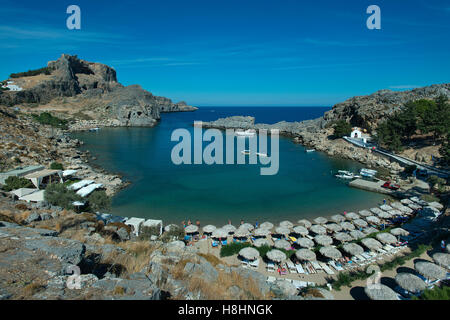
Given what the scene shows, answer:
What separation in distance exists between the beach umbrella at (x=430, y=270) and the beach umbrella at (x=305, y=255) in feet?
13.7

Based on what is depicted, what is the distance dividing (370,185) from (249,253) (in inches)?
715

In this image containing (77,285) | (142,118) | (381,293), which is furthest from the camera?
(142,118)

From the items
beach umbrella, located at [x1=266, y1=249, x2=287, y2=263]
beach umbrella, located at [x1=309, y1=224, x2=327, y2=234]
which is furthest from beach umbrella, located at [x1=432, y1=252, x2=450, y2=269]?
beach umbrella, located at [x1=266, y1=249, x2=287, y2=263]

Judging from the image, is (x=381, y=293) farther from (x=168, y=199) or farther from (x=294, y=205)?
(x=168, y=199)

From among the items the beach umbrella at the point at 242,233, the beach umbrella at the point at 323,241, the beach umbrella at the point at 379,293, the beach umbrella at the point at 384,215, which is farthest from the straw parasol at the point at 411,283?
the beach umbrella at the point at 384,215

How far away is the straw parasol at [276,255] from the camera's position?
11820 millimetres

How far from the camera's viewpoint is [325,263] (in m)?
12.1

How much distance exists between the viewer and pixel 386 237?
13.2m

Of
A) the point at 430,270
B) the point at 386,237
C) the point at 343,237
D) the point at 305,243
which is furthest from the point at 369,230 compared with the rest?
the point at 430,270

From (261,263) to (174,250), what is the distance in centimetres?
537

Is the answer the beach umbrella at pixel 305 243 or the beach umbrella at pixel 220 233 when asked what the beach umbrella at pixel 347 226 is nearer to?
the beach umbrella at pixel 305 243

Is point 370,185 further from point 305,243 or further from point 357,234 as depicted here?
point 305,243

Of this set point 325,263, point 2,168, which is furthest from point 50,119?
point 325,263

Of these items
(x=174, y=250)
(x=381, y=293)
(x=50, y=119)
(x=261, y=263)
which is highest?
(x=50, y=119)
